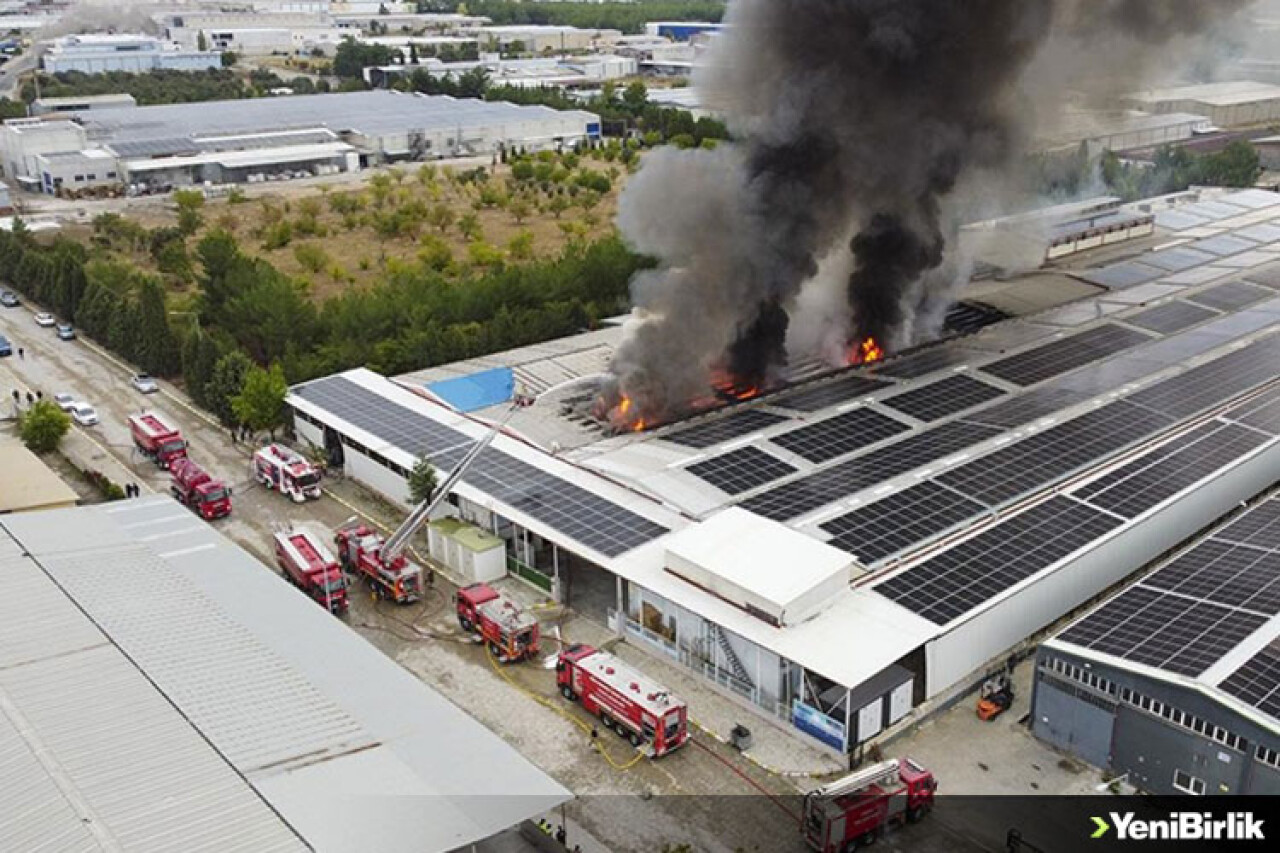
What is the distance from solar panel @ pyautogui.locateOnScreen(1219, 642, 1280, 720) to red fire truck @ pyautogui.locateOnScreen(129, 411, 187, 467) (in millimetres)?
29024

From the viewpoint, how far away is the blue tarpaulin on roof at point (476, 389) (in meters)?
34.2

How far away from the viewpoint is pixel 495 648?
25.1 metres

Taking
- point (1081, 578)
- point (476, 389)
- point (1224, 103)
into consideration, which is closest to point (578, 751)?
point (1081, 578)

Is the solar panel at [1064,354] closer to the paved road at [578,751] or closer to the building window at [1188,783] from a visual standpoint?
the building window at [1188,783]

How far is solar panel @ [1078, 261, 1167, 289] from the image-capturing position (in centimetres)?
4606

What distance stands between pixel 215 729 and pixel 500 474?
39.7 feet

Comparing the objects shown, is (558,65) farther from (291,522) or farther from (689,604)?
(689,604)

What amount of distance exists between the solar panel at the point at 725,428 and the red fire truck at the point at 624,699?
8.46 meters

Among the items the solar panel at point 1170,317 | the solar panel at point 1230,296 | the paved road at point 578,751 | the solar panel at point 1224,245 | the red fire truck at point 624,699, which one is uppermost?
the solar panel at point 1224,245

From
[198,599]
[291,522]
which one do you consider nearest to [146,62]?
[291,522]

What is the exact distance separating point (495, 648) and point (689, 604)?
4675 millimetres

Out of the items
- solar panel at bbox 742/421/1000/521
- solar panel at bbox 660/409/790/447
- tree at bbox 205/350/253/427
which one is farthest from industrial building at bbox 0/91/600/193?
solar panel at bbox 742/421/1000/521

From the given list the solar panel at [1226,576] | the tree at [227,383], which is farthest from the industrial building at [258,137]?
the solar panel at [1226,576]

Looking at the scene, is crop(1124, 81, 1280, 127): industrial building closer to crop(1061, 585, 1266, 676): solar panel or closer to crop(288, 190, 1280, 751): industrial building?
crop(288, 190, 1280, 751): industrial building
